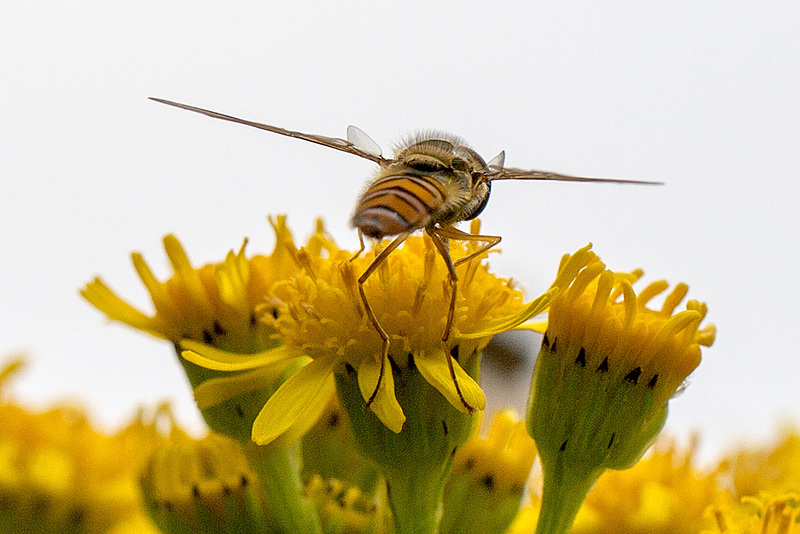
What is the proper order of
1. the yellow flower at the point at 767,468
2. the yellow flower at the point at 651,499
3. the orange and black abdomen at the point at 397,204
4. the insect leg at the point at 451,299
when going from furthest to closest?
1. the yellow flower at the point at 767,468
2. the yellow flower at the point at 651,499
3. the insect leg at the point at 451,299
4. the orange and black abdomen at the point at 397,204

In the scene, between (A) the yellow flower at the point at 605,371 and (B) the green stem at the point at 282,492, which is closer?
(A) the yellow flower at the point at 605,371

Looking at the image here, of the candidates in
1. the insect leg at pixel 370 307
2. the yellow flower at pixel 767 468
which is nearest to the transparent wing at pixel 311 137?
the insect leg at pixel 370 307

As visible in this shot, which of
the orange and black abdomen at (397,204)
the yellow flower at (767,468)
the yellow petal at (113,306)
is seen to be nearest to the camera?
the orange and black abdomen at (397,204)

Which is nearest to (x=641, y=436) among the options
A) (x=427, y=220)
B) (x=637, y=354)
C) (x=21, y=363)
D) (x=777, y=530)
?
(x=637, y=354)

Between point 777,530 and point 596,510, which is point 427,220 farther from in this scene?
point 596,510

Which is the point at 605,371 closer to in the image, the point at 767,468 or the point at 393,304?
the point at 393,304

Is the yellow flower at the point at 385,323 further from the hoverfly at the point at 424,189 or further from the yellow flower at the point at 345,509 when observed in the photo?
the yellow flower at the point at 345,509

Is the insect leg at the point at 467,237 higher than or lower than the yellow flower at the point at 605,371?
higher
